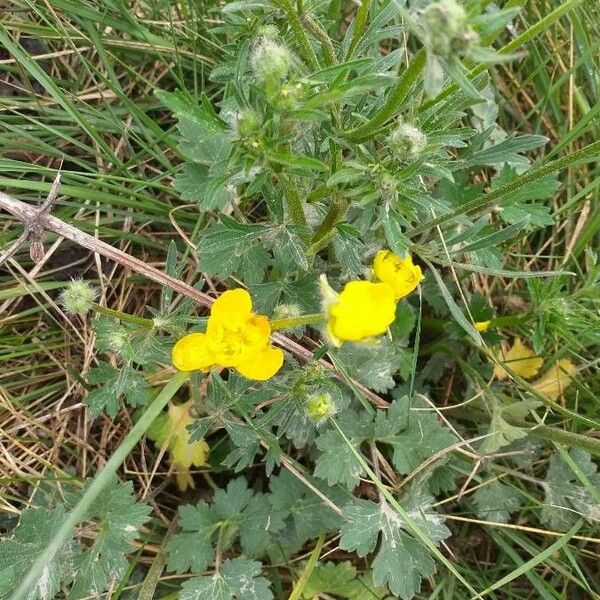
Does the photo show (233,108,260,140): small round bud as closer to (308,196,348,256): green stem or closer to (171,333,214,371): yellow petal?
(308,196,348,256): green stem

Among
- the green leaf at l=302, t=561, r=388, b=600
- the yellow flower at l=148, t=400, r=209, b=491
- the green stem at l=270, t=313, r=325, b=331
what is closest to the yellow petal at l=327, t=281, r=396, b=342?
the green stem at l=270, t=313, r=325, b=331

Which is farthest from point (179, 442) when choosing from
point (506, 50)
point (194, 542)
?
point (506, 50)

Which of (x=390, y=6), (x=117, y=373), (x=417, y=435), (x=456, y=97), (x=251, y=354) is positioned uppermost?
(x=390, y=6)

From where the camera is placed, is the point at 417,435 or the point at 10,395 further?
the point at 10,395

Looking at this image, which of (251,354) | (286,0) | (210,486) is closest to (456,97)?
(286,0)

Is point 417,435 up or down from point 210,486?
up

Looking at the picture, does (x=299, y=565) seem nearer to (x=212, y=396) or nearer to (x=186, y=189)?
(x=212, y=396)

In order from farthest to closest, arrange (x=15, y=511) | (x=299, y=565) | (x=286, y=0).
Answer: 1. (x=299, y=565)
2. (x=15, y=511)
3. (x=286, y=0)

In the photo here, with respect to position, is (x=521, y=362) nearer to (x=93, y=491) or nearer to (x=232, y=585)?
(x=232, y=585)
